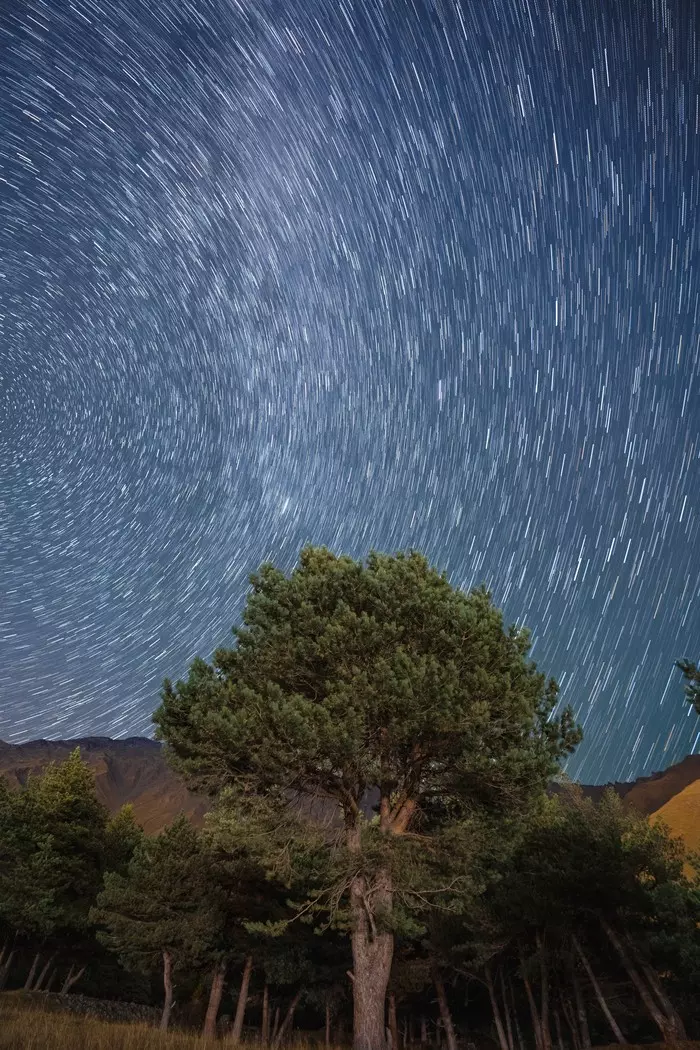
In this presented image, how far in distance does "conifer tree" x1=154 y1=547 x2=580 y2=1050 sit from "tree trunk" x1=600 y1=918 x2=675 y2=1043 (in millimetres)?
10420

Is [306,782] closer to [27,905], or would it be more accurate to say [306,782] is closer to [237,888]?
[237,888]

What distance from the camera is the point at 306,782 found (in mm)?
13820

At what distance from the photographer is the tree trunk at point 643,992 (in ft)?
56.1

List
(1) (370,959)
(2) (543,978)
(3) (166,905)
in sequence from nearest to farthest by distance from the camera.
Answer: (1) (370,959)
(3) (166,905)
(2) (543,978)

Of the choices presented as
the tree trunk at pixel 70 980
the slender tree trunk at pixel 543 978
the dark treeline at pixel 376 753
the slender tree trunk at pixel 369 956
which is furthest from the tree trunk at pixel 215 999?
the slender tree trunk at pixel 369 956

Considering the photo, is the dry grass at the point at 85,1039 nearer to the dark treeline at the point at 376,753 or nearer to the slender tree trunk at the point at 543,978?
the dark treeline at the point at 376,753

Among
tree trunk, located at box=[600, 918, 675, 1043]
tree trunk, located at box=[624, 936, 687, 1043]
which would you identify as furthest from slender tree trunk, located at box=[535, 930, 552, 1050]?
tree trunk, located at box=[624, 936, 687, 1043]

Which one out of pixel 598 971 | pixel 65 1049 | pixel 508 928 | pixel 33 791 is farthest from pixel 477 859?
pixel 33 791

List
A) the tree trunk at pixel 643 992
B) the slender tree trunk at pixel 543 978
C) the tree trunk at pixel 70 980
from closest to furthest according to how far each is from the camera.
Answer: the tree trunk at pixel 643 992, the slender tree trunk at pixel 543 978, the tree trunk at pixel 70 980

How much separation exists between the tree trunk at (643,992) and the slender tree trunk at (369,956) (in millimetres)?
10138

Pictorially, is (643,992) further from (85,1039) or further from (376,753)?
(85,1039)

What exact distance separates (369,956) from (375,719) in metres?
5.09

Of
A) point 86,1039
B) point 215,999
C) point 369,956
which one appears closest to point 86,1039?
point 86,1039

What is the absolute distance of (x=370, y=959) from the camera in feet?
40.9
